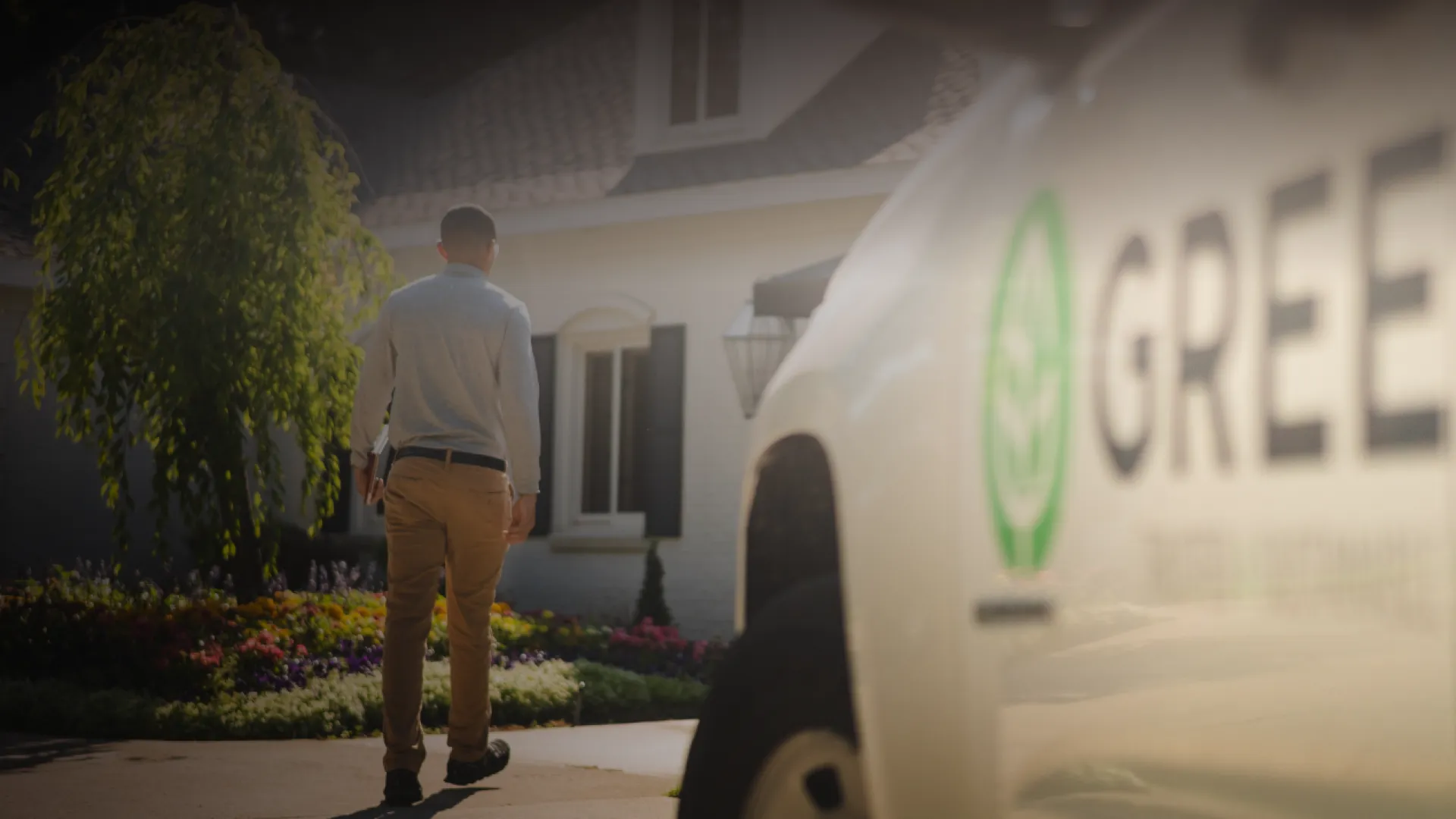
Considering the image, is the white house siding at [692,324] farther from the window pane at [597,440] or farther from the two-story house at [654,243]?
the window pane at [597,440]

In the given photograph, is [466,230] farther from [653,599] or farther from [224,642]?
[653,599]

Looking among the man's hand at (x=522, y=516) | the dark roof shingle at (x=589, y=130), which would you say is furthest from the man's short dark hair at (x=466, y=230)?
the dark roof shingle at (x=589, y=130)

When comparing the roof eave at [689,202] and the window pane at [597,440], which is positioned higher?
the roof eave at [689,202]

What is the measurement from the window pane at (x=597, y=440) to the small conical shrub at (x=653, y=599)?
1182mm

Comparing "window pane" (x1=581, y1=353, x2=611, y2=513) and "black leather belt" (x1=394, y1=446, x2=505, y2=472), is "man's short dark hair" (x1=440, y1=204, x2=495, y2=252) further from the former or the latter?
"window pane" (x1=581, y1=353, x2=611, y2=513)

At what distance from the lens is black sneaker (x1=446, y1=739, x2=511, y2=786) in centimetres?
579

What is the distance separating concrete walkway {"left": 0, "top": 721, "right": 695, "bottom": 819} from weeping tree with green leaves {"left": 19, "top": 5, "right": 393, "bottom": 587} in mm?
3096

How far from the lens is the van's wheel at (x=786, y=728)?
2.97 meters

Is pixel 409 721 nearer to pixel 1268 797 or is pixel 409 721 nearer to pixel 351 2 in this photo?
pixel 1268 797

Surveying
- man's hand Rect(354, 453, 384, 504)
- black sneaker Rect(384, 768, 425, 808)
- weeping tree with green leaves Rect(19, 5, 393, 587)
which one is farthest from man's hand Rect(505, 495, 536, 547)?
weeping tree with green leaves Rect(19, 5, 393, 587)

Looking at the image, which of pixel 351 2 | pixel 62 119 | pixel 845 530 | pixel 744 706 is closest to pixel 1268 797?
pixel 845 530

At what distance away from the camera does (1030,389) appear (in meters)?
2.37

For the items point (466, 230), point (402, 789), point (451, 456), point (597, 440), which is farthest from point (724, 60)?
point (402, 789)

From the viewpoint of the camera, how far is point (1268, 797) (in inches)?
74.4
